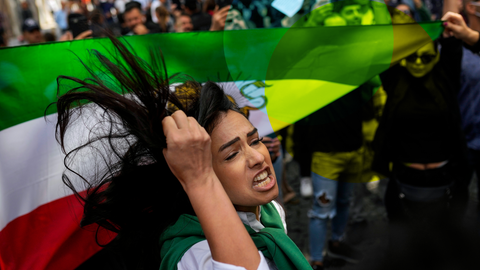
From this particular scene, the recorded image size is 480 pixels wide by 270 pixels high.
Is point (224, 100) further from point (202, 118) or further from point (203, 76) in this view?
point (203, 76)

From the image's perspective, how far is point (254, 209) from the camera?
137cm

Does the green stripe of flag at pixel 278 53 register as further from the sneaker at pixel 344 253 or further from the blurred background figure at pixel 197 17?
the blurred background figure at pixel 197 17

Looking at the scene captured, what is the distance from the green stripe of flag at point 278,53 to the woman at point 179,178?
72cm

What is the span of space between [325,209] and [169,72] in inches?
62.0

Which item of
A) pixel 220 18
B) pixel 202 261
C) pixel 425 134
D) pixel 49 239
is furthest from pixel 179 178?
pixel 425 134

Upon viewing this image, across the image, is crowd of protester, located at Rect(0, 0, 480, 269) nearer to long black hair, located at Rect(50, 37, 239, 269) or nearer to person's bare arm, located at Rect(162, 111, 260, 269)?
long black hair, located at Rect(50, 37, 239, 269)

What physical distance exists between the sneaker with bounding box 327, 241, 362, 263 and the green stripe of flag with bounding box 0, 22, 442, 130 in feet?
5.33

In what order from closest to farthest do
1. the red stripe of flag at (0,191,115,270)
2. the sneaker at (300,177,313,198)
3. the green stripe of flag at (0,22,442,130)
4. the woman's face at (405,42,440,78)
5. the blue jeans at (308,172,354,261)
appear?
the red stripe of flag at (0,191,115,270) → the green stripe of flag at (0,22,442,130) → the woman's face at (405,42,440,78) → the blue jeans at (308,172,354,261) → the sneaker at (300,177,313,198)

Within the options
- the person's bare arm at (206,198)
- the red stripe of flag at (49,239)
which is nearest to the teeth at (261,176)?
the person's bare arm at (206,198)

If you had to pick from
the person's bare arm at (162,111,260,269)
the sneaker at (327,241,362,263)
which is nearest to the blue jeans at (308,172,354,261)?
the sneaker at (327,241,362,263)

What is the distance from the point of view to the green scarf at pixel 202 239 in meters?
1.19

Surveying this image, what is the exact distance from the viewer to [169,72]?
2.24 metres

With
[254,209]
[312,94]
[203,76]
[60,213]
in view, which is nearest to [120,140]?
[254,209]

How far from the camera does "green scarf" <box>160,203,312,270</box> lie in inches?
46.9
